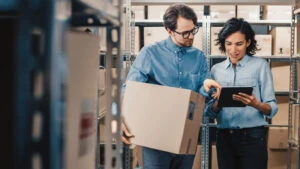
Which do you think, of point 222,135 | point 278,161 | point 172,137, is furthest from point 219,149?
point 278,161

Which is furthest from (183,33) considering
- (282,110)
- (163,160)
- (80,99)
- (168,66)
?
(282,110)

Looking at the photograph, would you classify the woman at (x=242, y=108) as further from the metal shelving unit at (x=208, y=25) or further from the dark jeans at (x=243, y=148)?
the metal shelving unit at (x=208, y=25)

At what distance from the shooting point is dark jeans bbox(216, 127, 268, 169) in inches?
98.0

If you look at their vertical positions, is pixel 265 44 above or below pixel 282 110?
above

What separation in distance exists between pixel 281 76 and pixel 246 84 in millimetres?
1955

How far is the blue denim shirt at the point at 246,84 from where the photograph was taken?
8.45 ft

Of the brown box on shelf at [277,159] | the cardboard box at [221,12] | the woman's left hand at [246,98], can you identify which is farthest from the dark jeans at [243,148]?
the cardboard box at [221,12]

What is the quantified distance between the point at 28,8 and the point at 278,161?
164 inches

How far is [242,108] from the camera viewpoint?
8.68 ft

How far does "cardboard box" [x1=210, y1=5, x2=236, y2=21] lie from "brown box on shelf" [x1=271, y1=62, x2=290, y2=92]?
68 centimetres

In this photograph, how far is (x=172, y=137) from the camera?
225 cm

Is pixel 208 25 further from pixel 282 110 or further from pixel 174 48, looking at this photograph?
pixel 174 48

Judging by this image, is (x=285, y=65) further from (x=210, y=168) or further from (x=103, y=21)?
(x=103, y=21)

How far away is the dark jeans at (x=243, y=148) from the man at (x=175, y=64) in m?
0.28
